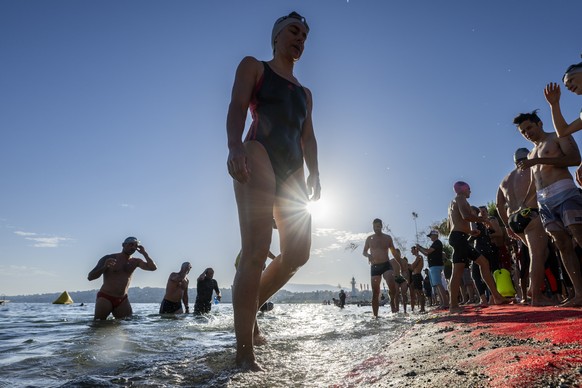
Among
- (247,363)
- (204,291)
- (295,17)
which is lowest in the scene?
(204,291)

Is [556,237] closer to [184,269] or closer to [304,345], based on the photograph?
[304,345]

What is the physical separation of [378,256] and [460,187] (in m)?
3.50

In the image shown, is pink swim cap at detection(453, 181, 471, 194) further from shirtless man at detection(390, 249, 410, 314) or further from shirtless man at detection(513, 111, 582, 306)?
shirtless man at detection(390, 249, 410, 314)

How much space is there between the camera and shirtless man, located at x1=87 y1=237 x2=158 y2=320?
8.17 meters

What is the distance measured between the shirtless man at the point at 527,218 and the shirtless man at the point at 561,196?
0.60 metres

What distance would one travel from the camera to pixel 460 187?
6.76m

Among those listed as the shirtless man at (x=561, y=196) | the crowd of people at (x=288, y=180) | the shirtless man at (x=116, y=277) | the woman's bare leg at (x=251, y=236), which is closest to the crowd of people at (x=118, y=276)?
the shirtless man at (x=116, y=277)

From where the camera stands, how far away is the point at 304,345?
3.35m

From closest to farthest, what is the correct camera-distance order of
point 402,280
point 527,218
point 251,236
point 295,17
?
point 251,236
point 295,17
point 527,218
point 402,280

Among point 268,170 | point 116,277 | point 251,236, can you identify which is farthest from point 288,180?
point 116,277

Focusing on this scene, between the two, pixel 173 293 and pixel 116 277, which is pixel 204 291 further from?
pixel 116 277

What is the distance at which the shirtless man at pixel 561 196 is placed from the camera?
3910 mm

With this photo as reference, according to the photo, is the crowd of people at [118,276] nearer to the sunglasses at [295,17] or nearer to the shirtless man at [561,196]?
the sunglasses at [295,17]

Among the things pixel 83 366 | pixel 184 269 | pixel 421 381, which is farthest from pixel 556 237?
pixel 184 269
